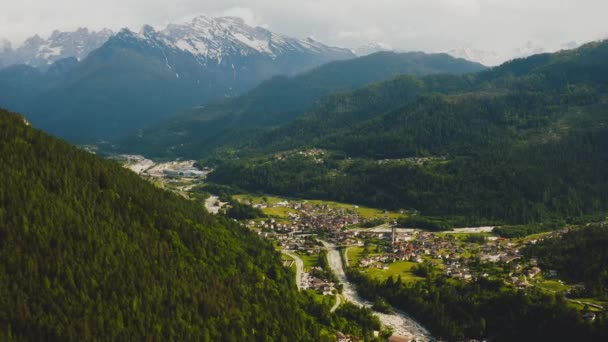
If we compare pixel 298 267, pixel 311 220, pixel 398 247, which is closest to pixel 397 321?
pixel 298 267

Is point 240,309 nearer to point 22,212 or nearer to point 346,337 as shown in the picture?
point 346,337

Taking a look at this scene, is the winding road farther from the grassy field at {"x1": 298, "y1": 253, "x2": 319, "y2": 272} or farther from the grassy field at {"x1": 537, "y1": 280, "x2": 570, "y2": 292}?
the grassy field at {"x1": 537, "y1": 280, "x2": 570, "y2": 292}

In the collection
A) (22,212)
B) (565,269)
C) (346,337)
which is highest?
(22,212)

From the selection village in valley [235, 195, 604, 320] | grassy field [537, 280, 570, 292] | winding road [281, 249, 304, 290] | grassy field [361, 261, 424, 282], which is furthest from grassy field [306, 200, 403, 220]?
grassy field [537, 280, 570, 292]

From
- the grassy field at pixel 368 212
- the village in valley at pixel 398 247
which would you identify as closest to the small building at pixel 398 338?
the village in valley at pixel 398 247

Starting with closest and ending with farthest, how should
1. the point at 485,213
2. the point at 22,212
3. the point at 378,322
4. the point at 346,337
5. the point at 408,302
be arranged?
the point at 22,212 → the point at 346,337 → the point at 378,322 → the point at 408,302 → the point at 485,213

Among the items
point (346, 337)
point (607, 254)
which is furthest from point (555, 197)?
point (346, 337)

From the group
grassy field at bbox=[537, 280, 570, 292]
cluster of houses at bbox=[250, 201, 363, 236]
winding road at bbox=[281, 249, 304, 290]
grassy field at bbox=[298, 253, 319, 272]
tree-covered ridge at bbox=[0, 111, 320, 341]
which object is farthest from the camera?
cluster of houses at bbox=[250, 201, 363, 236]
